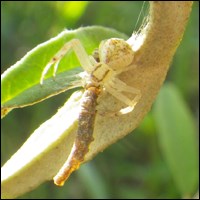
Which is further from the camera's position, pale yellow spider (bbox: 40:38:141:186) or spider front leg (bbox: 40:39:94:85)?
spider front leg (bbox: 40:39:94:85)

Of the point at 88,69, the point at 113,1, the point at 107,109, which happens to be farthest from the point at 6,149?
the point at 107,109

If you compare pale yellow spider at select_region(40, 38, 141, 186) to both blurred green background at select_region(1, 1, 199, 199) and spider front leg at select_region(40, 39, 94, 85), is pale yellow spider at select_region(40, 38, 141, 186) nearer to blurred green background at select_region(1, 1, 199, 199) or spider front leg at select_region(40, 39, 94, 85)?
spider front leg at select_region(40, 39, 94, 85)

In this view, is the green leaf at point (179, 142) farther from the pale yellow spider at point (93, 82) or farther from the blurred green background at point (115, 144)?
the pale yellow spider at point (93, 82)

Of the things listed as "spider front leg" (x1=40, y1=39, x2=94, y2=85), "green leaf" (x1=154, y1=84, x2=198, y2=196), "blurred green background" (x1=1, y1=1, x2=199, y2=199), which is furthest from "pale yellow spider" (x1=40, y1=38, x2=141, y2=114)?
"blurred green background" (x1=1, y1=1, x2=199, y2=199)

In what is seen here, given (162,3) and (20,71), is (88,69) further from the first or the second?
(162,3)

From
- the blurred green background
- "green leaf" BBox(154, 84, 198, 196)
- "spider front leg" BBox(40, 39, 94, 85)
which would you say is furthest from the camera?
the blurred green background

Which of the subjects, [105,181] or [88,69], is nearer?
→ [88,69]

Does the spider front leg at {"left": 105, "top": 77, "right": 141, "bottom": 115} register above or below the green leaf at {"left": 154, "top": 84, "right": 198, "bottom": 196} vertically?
above

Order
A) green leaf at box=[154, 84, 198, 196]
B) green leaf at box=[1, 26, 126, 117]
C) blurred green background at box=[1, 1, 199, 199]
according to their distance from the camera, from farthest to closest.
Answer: blurred green background at box=[1, 1, 199, 199] → green leaf at box=[154, 84, 198, 196] → green leaf at box=[1, 26, 126, 117]
